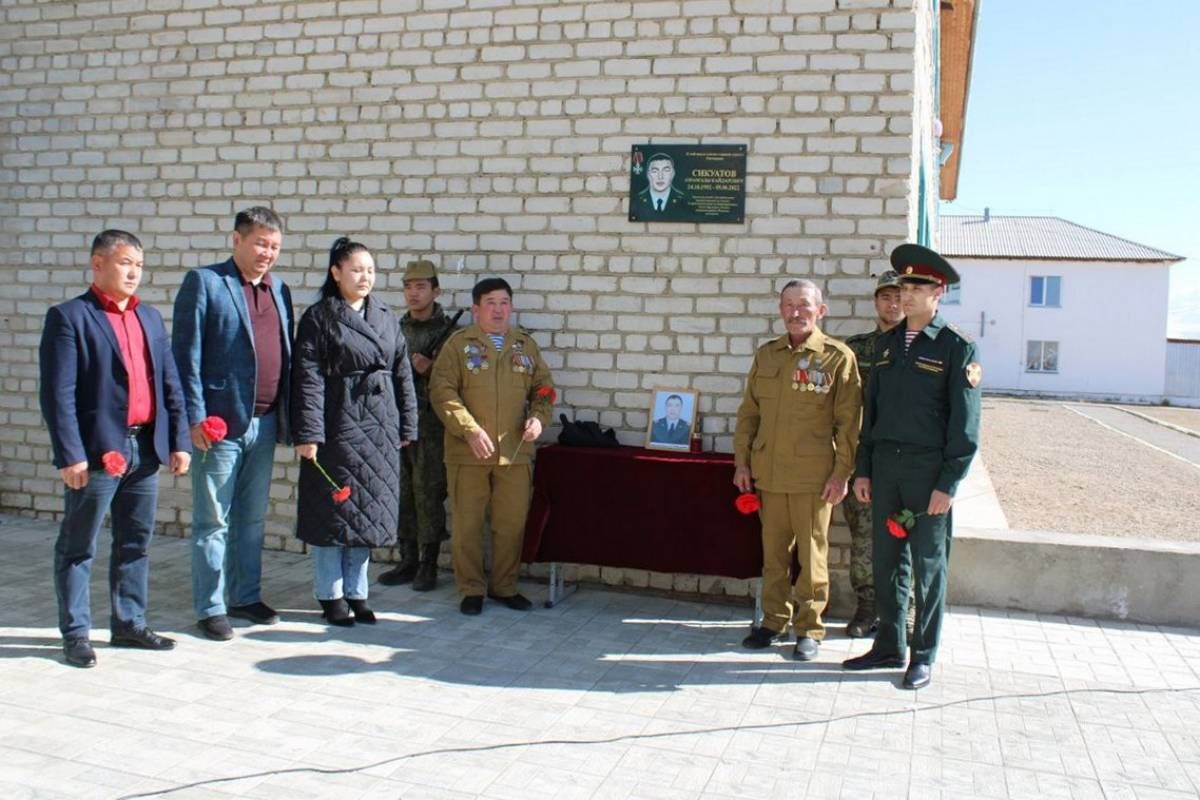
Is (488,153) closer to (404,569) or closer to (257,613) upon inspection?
(404,569)

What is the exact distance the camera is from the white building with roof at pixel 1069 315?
34.5m

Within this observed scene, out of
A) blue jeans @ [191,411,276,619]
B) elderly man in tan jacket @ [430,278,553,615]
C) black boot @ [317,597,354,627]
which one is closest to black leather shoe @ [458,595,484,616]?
elderly man in tan jacket @ [430,278,553,615]

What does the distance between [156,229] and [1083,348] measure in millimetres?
34544

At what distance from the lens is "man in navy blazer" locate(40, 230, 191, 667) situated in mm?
3949

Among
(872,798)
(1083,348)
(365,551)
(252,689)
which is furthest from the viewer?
(1083,348)

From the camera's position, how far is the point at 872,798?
3.16 metres

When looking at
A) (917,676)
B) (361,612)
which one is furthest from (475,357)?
(917,676)

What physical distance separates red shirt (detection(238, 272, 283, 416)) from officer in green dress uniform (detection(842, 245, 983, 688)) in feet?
8.94

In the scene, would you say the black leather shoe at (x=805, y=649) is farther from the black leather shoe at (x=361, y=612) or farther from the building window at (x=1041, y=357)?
the building window at (x=1041, y=357)

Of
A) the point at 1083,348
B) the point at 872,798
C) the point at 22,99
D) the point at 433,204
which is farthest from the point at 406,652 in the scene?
the point at 1083,348

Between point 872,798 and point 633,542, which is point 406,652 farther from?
point 872,798

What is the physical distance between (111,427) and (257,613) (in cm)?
127

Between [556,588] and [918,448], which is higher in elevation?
[918,448]

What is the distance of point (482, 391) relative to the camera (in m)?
5.14
